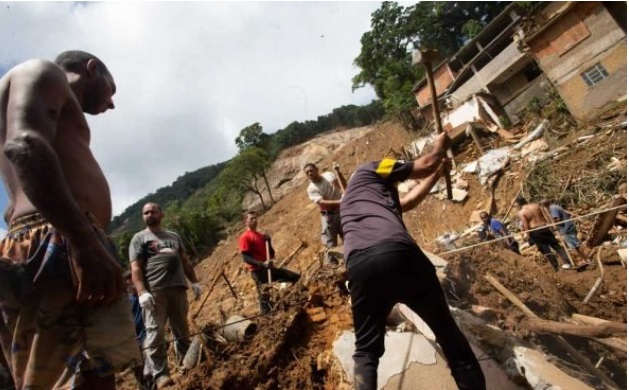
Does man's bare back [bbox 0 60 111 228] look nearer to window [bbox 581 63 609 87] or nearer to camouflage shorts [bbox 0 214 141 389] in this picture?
camouflage shorts [bbox 0 214 141 389]

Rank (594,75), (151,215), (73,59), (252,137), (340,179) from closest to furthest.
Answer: (73,59) → (151,215) → (340,179) → (594,75) → (252,137)

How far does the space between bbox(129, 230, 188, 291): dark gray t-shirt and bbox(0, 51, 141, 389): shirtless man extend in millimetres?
2542

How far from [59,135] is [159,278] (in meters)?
2.69

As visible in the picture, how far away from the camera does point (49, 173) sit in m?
1.24

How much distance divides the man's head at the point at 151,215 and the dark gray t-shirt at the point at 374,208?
2530 millimetres

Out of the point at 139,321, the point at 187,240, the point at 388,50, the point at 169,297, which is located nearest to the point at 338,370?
the point at 169,297

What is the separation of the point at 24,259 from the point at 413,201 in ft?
7.94

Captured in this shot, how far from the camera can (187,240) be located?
29.7 metres

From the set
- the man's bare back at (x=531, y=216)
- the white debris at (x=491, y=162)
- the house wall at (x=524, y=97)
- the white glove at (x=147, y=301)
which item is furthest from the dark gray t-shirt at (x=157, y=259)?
the house wall at (x=524, y=97)

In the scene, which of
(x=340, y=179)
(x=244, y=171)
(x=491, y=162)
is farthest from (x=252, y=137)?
(x=340, y=179)

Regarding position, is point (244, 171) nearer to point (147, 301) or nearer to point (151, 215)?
point (151, 215)

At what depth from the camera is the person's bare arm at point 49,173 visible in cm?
122

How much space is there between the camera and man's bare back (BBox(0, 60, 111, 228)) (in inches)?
53.9

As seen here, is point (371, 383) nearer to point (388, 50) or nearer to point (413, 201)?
point (413, 201)
